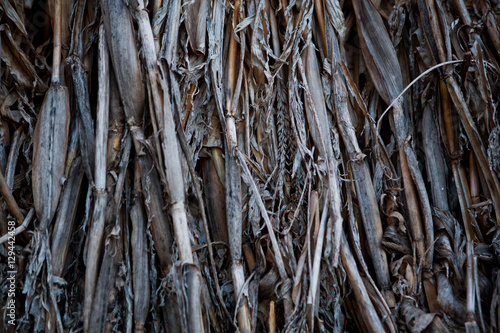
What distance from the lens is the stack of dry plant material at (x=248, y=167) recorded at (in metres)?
0.74

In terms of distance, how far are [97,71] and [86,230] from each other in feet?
1.18

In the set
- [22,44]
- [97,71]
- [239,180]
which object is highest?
[22,44]

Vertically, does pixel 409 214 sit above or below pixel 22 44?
below

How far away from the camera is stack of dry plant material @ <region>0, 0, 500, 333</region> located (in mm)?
738

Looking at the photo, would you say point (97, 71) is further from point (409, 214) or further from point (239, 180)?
point (409, 214)

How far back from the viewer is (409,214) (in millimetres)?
829

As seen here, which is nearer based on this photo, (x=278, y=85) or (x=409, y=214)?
(x=409, y=214)

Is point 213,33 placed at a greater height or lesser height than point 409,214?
greater

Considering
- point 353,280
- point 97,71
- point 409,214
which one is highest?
point 97,71

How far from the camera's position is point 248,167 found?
84 cm

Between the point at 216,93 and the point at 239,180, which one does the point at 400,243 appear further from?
the point at 216,93

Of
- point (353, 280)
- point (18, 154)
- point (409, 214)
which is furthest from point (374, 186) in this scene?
point (18, 154)

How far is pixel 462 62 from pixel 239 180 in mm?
582

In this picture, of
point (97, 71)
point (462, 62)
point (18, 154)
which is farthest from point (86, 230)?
point (462, 62)
